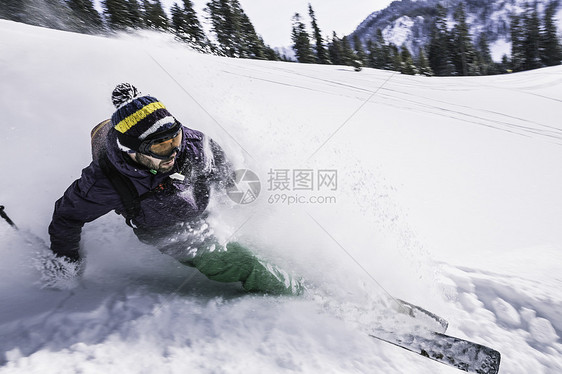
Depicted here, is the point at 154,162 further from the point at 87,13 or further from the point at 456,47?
the point at 456,47

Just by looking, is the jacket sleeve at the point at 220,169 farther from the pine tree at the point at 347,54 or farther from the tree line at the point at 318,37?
the pine tree at the point at 347,54

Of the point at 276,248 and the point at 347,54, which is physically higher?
the point at 347,54

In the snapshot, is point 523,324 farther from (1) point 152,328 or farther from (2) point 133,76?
(2) point 133,76

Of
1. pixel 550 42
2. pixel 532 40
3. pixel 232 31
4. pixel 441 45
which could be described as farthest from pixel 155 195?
pixel 532 40

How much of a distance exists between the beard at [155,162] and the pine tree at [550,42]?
42906 mm

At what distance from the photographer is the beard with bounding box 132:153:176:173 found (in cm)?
188

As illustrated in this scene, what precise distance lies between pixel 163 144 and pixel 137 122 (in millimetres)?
187

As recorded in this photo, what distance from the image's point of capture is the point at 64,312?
2.09 metres

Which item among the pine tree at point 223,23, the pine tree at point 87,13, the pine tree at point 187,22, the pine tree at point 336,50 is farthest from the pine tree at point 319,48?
the pine tree at point 87,13

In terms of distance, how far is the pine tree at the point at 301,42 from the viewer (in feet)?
106

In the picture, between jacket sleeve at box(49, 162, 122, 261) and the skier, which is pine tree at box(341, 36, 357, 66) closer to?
the skier

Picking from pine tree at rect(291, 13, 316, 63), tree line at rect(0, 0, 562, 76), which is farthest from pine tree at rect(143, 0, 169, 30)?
pine tree at rect(291, 13, 316, 63)

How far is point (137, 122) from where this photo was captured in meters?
1.79

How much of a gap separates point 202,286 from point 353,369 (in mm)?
1300
